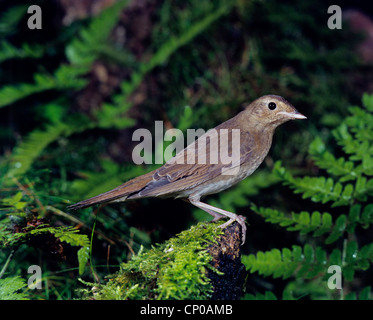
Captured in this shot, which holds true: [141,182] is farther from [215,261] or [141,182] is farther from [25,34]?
[25,34]

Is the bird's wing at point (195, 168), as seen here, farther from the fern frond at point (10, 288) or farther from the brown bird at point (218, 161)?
the fern frond at point (10, 288)

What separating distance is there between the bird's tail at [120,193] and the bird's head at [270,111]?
1.17m

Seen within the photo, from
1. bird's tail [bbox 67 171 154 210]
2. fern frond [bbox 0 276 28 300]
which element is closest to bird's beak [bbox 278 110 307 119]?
bird's tail [bbox 67 171 154 210]

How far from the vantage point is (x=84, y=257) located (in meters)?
2.86

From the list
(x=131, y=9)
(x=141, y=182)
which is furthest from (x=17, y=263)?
(x=131, y=9)

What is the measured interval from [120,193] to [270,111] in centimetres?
160

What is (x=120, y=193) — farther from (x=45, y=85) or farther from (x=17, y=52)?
(x=17, y=52)

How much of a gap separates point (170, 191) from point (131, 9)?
420cm

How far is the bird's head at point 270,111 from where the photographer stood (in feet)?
12.5

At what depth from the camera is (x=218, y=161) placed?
12.3 ft

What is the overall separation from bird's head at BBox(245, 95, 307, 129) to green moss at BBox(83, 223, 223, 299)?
153 cm

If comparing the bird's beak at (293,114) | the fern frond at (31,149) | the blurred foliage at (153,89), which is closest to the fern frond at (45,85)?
the blurred foliage at (153,89)

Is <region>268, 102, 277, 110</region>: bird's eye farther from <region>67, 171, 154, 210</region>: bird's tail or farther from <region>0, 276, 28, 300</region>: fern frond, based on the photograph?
<region>0, 276, 28, 300</region>: fern frond

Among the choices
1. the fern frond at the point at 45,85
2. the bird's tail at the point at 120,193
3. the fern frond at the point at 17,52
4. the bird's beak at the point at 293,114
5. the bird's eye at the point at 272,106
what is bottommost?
the bird's tail at the point at 120,193
